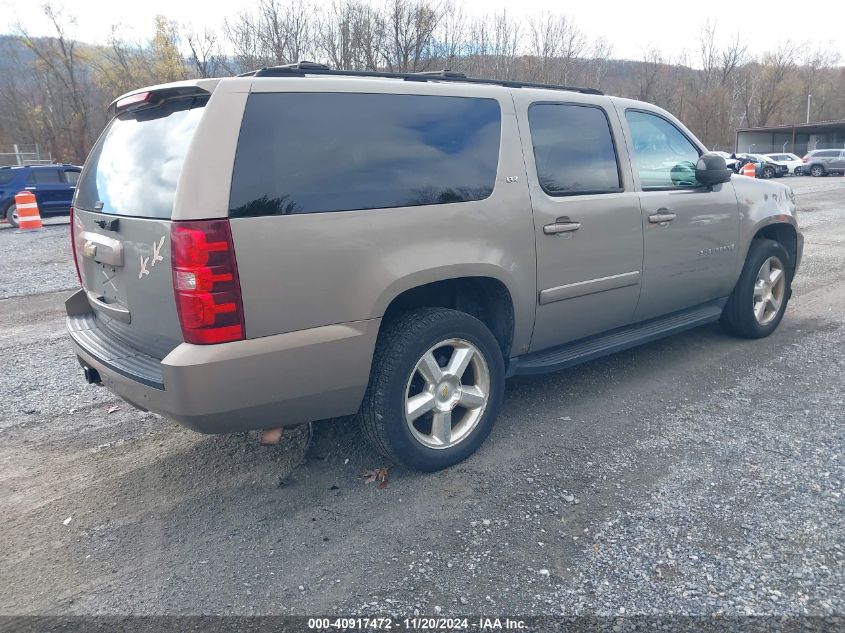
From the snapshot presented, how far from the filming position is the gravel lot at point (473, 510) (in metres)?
2.45

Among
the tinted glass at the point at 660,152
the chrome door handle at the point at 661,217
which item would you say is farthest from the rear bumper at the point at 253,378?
the tinted glass at the point at 660,152

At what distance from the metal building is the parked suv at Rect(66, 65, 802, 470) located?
56259mm

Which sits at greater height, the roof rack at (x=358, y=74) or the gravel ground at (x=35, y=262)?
the roof rack at (x=358, y=74)

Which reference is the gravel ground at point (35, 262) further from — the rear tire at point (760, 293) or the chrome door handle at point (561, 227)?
the rear tire at point (760, 293)

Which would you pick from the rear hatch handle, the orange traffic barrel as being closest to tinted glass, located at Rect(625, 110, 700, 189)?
the rear hatch handle

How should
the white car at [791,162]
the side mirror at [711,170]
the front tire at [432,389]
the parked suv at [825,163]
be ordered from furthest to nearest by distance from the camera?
the white car at [791,162] → the parked suv at [825,163] → the side mirror at [711,170] → the front tire at [432,389]

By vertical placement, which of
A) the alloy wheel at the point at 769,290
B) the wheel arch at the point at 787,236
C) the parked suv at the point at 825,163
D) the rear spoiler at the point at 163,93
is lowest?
the parked suv at the point at 825,163

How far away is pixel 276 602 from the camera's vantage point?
7.93 feet

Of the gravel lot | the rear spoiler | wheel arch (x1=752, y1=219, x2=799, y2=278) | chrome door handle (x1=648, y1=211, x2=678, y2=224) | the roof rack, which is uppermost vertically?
the roof rack

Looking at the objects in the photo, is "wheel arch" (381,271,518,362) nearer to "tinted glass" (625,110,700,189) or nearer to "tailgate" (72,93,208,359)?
"tailgate" (72,93,208,359)

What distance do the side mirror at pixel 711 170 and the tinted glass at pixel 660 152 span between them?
0.28 ft

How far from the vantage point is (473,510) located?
300 centimetres

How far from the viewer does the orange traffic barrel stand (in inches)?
637

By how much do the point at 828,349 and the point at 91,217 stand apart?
539 cm
